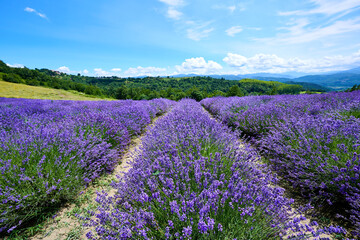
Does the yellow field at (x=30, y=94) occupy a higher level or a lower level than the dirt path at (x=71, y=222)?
higher

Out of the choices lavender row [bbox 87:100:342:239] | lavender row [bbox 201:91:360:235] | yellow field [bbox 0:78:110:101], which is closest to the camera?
lavender row [bbox 87:100:342:239]

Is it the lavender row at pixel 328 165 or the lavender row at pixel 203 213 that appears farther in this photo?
the lavender row at pixel 328 165

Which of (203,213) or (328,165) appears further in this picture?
(328,165)

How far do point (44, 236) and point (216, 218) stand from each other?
1.88 meters

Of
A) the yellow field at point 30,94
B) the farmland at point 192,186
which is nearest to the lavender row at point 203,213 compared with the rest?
the farmland at point 192,186

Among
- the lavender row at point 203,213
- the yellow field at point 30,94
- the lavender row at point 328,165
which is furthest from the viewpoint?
the yellow field at point 30,94

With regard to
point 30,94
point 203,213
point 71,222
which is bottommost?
point 71,222

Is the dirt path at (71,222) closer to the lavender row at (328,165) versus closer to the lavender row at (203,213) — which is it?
the lavender row at (203,213)

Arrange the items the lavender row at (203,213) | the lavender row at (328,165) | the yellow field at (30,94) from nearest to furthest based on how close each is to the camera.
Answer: the lavender row at (203,213), the lavender row at (328,165), the yellow field at (30,94)

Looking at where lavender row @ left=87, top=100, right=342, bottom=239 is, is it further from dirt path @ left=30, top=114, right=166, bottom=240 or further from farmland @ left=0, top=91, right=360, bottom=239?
dirt path @ left=30, top=114, right=166, bottom=240

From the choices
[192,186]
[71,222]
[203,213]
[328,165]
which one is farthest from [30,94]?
[328,165]

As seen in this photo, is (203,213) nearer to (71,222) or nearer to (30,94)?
(71,222)

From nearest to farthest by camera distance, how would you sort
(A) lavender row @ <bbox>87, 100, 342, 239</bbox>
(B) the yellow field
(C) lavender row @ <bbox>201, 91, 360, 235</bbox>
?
1. (A) lavender row @ <bbox>87, 100, 342, 239</bbox>
2. (C) lavender row @ <bbox>201, 91, 360, 235</bbox>
3. (B) the yellow field

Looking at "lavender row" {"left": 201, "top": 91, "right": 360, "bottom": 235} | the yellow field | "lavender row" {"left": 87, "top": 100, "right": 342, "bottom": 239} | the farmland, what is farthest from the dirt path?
the yellow field
